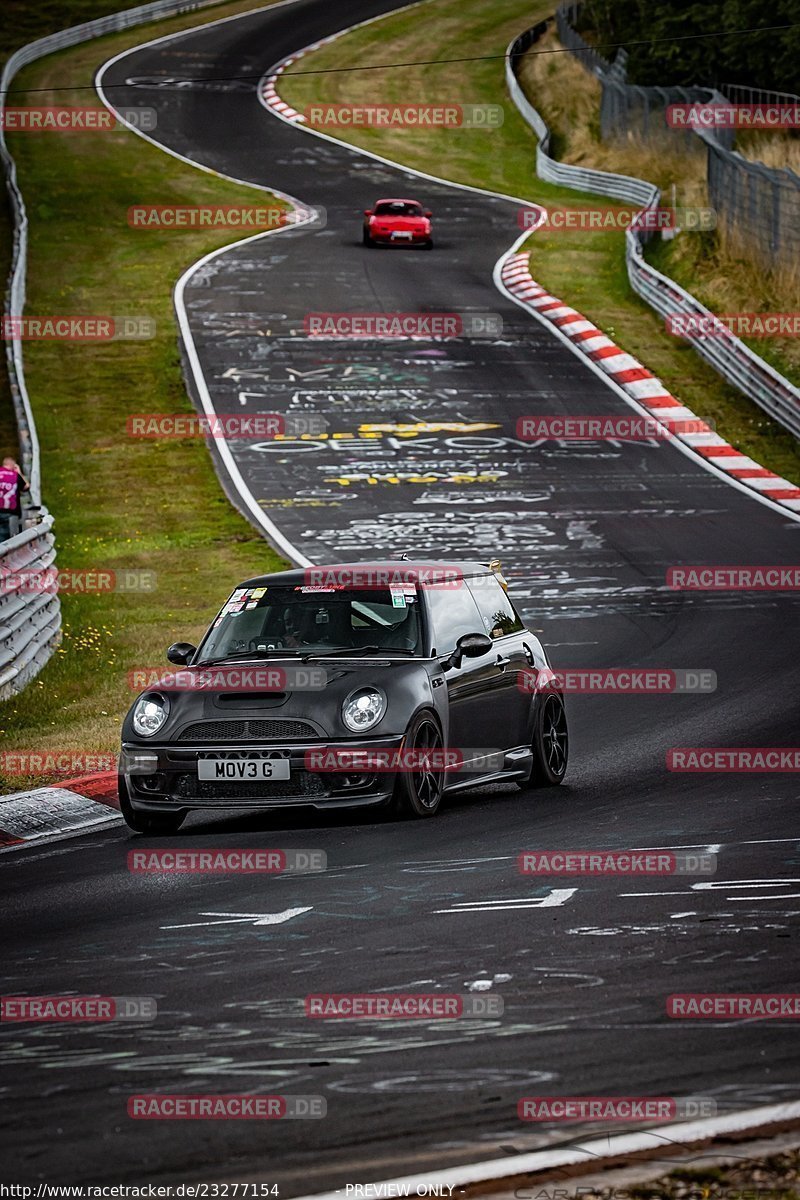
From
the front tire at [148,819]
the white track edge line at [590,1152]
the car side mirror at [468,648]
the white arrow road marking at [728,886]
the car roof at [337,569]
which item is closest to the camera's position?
the white track edge line at [590,1152]

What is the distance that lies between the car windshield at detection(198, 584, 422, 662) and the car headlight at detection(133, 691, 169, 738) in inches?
27.4

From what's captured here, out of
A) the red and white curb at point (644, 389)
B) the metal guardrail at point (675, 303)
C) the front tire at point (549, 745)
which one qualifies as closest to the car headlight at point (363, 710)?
the front tire at point (549, 745)

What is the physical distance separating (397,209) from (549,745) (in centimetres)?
3490

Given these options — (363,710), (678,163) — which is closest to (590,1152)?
(363,710)

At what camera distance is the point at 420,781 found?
11148mm

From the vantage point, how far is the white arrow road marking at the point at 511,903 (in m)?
8.53

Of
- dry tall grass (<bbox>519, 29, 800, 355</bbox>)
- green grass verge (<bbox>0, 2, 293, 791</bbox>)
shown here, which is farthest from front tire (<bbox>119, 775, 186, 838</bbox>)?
dry tall grass (<bbox>519, 29, 800, 355</bbox>)

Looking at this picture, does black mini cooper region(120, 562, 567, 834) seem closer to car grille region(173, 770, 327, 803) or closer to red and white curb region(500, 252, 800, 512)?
car grille region(173, 770, 327, 803)

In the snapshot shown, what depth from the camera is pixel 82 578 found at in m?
23.6

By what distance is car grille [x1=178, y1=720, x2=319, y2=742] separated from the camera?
35.6ft

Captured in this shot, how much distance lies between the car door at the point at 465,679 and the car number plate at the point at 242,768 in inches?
47.6

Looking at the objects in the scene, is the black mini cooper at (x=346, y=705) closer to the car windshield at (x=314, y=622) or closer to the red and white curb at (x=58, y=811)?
the car windshield at (x=314, y=622)

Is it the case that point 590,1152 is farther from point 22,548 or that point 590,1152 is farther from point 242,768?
point 22,548

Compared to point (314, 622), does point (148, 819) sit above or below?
below
